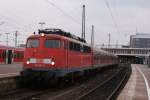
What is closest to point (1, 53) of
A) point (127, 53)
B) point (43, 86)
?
point (43, 86)

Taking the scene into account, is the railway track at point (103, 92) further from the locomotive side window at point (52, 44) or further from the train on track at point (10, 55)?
the train on track at point (10, 55)

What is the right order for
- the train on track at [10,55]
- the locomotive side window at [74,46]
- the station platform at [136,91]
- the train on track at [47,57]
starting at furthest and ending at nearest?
the train on track at [10,55] < the locomotive side window at [74,46] < the train on track at [47,57] < the station platform at [136,91]

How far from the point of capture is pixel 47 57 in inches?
846

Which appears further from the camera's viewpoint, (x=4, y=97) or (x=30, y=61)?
(x=30, y=61)

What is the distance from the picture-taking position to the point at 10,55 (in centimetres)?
4956

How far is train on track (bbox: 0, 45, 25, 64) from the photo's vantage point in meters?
46.7

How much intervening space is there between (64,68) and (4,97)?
217 inches

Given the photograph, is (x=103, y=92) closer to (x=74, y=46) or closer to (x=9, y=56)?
(x=74, y=46)

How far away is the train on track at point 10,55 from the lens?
4666 cm

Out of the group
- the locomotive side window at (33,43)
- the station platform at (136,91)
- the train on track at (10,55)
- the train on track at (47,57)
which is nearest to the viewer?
the station platform at (136,91)

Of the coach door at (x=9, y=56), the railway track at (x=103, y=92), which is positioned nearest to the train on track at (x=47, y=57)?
the railway track at (x=103, y=92)

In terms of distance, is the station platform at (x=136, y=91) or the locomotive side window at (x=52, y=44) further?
the locomotive side window at (x=52, y=44)

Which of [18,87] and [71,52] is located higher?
[71,52]

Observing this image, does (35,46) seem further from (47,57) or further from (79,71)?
(79,71)
